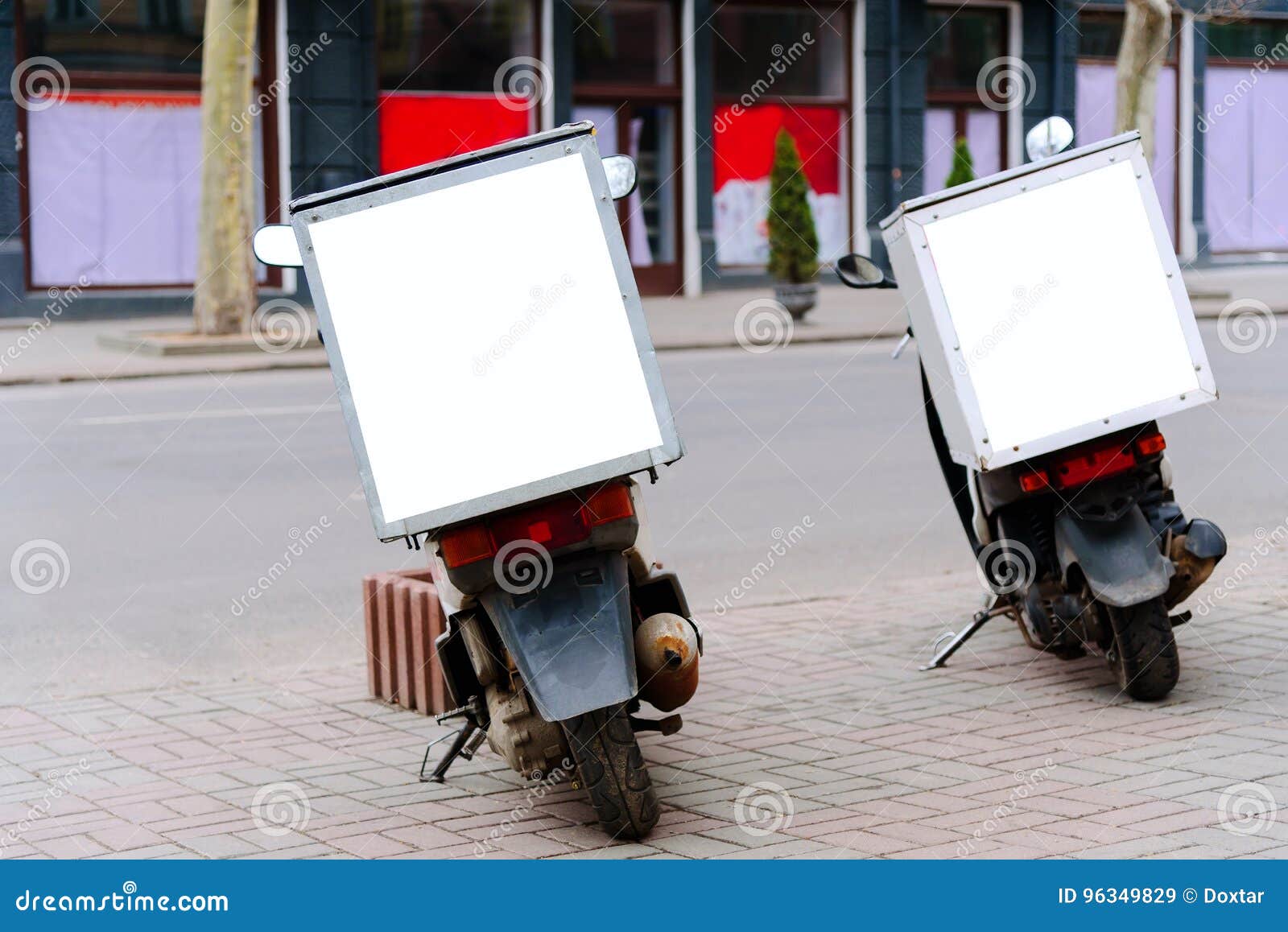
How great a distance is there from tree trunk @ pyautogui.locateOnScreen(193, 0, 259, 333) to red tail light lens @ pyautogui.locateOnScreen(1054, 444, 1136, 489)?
14605mm

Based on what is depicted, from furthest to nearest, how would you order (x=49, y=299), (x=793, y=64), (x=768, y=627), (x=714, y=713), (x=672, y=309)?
1. (x=793, y=64)
2. (x=672, y=309)
3. (x=49, y=299)
4. (x=768, y=627)
5. (x=714, y=713)

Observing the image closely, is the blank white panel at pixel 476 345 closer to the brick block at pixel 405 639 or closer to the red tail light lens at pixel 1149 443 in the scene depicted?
the brick block at pixel 405 639

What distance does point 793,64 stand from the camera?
27.2m

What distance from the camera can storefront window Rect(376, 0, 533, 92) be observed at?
23.8 metres

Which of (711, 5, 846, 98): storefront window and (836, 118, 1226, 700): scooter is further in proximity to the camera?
(711, 5, 846, 98): storefront window

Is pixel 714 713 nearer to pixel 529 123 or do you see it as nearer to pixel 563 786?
pixel 563 786

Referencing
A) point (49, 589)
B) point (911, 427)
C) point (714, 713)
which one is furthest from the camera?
point (911, 427)

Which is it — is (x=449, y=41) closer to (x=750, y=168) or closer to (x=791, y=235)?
(x=750, y=168)

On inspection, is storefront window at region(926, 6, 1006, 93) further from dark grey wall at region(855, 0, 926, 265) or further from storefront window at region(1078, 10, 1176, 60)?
storefront window at region(1078, 10, 1176, 60)

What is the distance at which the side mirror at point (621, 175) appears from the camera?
504cm

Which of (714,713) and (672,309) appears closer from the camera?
(714,713)

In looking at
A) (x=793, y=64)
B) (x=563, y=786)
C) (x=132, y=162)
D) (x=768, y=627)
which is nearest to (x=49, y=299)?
(x=132, y=162)

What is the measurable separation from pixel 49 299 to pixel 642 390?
1874 cm

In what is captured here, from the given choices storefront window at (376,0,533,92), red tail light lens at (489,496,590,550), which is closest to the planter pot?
storefront window at (376,0,533,92)
